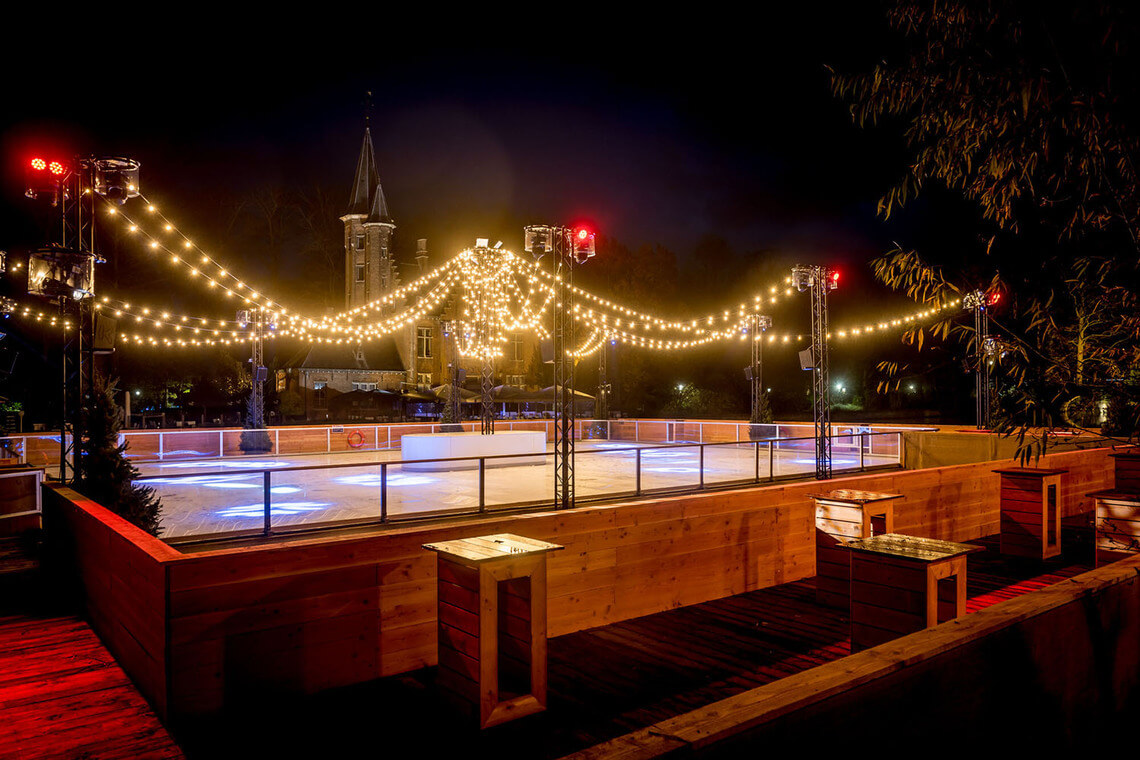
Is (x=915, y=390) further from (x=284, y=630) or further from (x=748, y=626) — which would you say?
(x=284, y=630)

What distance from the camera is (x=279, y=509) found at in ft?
29.5

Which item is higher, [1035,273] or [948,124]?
[948,124]

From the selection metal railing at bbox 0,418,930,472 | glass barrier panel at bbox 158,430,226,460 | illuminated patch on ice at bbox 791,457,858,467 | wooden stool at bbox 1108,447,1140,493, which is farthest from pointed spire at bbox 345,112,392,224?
wooden stool at bbox 1108,447,1140,493

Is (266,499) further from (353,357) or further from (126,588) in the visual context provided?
(353,357)

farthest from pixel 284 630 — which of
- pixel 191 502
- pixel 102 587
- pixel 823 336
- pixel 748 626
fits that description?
pixel 823 336

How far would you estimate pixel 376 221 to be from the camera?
132 feet

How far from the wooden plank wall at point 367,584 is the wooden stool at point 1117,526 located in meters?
2.75

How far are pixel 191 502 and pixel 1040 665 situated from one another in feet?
34.4

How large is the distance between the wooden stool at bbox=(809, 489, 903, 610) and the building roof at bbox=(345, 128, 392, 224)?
124 ft

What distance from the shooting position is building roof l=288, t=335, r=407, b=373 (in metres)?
36.5

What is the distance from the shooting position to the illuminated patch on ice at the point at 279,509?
8.72 meters

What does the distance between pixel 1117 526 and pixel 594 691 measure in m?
5.60

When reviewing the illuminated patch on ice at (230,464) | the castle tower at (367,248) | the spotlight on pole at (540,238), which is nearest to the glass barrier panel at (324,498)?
the illuminated patch on ice at (230,464)

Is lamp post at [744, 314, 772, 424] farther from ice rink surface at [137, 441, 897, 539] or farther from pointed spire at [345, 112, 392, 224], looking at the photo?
pointed spire at [345, 112, 392, 224]
